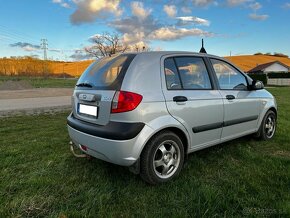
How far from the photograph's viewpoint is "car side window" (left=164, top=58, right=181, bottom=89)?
133 inches

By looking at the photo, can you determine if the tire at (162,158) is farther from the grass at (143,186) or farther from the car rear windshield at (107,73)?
the car rear windshield at (107,73)

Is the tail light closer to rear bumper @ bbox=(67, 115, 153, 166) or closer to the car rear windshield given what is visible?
the car rear windshield

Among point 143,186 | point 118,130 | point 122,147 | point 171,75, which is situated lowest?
point 143,186

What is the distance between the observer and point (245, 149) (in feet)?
15.1

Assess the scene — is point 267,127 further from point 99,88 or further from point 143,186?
point 99,88

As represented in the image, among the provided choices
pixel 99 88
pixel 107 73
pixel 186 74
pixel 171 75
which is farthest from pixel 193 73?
pixel 99 88

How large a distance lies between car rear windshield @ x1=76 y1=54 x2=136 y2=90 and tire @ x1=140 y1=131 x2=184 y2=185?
0.81 metres

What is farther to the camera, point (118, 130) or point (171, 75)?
point (171, 75)

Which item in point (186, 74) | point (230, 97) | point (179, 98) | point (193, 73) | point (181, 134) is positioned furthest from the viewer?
point (230, 97)

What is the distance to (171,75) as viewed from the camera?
11.3 ft

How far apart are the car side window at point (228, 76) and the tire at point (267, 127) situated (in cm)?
101

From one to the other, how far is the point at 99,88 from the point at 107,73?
0.85 ft

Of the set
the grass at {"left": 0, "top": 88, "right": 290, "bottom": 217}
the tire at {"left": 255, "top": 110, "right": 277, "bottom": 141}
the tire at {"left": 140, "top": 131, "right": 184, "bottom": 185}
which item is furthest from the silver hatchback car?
the tire at {"left": 255, "top": 110, "right": 277, "bottom": 141}

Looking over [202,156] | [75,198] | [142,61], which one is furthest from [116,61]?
[202,156]
